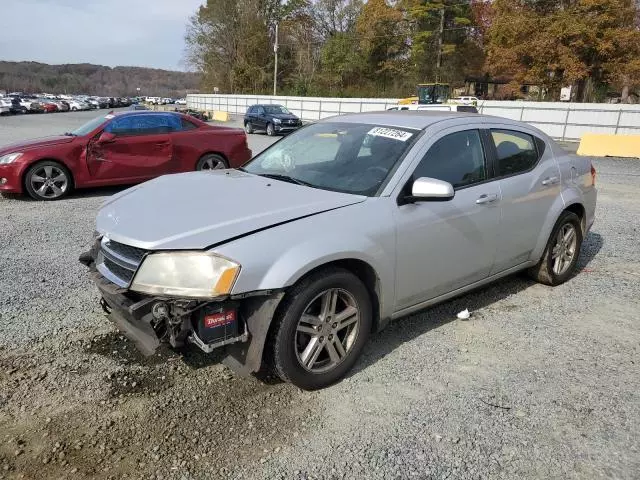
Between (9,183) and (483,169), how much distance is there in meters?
7.43

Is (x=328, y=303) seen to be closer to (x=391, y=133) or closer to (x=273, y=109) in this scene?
(x=391, y=133)

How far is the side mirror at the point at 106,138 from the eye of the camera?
333 inches

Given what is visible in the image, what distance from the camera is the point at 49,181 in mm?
8289

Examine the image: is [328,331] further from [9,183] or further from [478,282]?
[9,183]

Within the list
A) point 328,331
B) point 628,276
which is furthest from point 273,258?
point 628,276

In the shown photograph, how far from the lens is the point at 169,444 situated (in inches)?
101

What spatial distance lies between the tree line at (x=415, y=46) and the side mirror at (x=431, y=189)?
34.6 meters

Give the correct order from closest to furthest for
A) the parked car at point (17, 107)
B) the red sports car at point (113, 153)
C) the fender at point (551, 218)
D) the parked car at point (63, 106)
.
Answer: the fender at point (551, 218) → the red sports car at point (113, 153) → the parked car at point (17, 107) → the parked car at point (63, 106)

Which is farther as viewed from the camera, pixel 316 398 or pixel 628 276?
pixel 628 276

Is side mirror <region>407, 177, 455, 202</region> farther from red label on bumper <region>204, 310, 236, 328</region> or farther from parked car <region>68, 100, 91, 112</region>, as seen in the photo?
parked car <region>68, 100, 91, 112</region>

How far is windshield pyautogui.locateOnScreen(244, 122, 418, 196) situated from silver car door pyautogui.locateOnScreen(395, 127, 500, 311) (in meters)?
0.21

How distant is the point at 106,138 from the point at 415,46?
4149 centimetres

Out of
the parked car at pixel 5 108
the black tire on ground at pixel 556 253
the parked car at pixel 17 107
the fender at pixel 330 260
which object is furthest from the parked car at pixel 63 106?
the fender at pixel 330 260

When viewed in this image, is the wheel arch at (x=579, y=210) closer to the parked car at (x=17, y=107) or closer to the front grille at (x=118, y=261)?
the front grille at (x=118, y=261)
